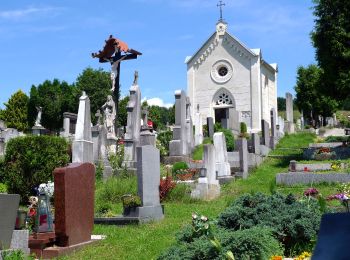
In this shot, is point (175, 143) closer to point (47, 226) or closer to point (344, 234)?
point (47, 226)

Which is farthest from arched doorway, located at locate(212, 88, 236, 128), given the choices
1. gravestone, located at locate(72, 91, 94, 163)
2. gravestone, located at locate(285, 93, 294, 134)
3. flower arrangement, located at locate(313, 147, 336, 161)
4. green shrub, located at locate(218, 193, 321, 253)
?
green shrub, located at locate(218, 193, 321, 253)

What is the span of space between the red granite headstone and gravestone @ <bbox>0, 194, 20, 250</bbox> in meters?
0.96

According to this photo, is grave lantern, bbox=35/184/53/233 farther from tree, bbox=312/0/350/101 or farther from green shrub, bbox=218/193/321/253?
tree, bbox=312/0/350/101

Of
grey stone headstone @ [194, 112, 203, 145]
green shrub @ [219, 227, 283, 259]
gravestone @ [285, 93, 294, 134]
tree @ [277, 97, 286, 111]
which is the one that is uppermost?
tree @ [277, 97, 286, 111]

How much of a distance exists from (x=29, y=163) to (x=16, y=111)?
180ft

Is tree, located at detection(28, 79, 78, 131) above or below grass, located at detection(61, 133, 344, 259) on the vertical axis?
above

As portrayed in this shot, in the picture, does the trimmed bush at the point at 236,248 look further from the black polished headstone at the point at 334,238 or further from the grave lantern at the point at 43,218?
the black polished headstone at the point at 334,238

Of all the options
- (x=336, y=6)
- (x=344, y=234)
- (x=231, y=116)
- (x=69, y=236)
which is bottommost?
(x=69, y=236)

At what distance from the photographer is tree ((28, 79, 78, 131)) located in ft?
198

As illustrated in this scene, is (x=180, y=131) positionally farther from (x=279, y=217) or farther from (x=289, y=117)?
(x=289, y=117)

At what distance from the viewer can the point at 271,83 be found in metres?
50.4

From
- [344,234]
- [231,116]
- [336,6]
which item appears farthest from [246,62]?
[344,234]

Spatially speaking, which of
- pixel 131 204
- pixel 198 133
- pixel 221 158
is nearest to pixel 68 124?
pixel 198 133

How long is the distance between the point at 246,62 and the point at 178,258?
40078 millimetres
